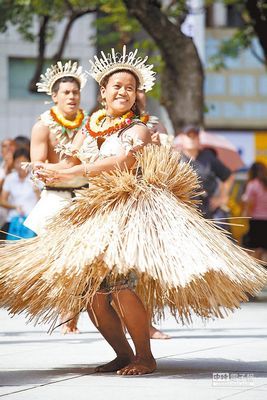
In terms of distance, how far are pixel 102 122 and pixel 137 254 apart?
1153 millimetres

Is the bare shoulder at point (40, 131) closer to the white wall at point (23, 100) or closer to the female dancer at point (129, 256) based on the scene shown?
the female dancer at point (129, 256)

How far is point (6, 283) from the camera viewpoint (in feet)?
24.0

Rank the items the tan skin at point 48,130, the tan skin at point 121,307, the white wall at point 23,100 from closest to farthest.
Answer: the tan skin at point 121,307
the tan skin at point 48,130
the white wall at point 23,100

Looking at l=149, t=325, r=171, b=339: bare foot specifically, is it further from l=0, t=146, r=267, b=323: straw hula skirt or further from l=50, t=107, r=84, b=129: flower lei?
l=0, t=146, r=267, b=323: straw hula skirt

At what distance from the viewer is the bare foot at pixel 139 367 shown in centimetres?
741

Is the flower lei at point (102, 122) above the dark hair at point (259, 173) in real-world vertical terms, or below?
below

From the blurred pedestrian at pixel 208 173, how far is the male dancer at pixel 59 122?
12.0 feet

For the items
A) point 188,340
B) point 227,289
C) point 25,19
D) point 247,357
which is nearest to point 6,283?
point 227,289

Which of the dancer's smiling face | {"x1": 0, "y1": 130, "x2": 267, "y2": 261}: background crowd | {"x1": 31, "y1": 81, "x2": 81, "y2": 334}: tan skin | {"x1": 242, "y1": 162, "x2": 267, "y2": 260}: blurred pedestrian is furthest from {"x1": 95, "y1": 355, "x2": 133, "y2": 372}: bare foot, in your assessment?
{"x1": 242, "y1": 162, "x2": 267, "y2": 260}: blurred pedestrian

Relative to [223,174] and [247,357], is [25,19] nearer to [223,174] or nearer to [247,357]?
[223,174]

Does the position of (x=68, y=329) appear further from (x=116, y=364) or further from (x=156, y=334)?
(x=116, y=364)

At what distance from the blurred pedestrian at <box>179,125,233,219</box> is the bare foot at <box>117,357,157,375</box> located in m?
6.49

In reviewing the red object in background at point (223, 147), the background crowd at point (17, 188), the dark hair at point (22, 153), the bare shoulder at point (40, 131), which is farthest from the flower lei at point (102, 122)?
the red object in background at point (223, 147)

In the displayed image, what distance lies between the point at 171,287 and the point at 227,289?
40 centimetres
